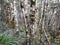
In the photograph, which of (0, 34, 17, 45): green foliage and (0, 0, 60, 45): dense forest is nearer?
(0, 0, 60, 45): dense forest

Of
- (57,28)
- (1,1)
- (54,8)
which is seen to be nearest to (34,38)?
(57,28)

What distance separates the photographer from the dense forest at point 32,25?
3029 millimetres

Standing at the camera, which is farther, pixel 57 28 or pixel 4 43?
pixel 57 28

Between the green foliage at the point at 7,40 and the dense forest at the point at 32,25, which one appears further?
the green foliage at the point at 7,40

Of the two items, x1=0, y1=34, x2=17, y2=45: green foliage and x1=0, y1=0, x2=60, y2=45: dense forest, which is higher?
x1=0, y1=0, x2=60, y2=45: dense forest

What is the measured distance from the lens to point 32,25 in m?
3.06

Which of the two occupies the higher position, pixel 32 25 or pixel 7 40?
pixel 32 25

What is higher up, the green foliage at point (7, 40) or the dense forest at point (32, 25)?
the dense forest at point (32, 25)

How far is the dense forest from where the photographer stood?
3029 millimetres

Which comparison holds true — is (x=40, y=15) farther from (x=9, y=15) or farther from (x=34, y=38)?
(x=9, y=15)

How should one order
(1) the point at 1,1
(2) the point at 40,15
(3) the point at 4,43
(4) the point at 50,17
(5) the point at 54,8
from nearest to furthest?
1. (2) the point at 40,15
2. (3) the point at 4,43
3. (4) the point at 50,17
4. (5) the point at 54,8
5. (1) the point at 1,1

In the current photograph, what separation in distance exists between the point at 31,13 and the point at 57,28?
77 centimetres

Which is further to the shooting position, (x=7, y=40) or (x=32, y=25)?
(x=7, y=40)

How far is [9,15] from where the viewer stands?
13.2ft
